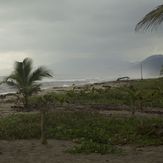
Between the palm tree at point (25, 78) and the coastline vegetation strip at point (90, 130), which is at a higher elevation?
the palm tree at point (25, 78)

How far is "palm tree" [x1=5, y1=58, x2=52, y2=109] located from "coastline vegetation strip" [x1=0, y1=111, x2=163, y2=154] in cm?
344

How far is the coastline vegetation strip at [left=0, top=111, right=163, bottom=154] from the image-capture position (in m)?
13.4

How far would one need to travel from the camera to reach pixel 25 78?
2088 cm

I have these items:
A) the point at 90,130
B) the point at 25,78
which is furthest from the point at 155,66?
the point at 90,130

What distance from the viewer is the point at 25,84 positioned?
20750 mm

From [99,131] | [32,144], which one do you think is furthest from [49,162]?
[99,131]

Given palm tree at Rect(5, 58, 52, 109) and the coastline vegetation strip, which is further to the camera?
palm tree at Rect(5, 58, 52, 109)

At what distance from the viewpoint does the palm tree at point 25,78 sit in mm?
20734

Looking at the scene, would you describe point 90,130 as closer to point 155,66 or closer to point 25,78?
point 25,78

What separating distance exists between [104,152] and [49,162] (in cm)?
168

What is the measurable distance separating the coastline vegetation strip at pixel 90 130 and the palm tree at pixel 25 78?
11.3 feet

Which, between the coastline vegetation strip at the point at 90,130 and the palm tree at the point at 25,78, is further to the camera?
the palm tree at the point at 25,78

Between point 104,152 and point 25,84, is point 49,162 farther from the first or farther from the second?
point 25,84

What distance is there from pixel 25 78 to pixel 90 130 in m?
6.90
